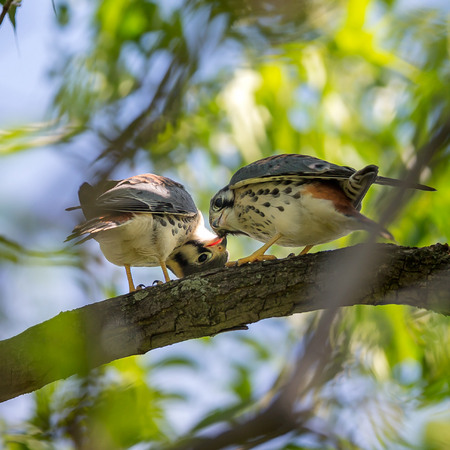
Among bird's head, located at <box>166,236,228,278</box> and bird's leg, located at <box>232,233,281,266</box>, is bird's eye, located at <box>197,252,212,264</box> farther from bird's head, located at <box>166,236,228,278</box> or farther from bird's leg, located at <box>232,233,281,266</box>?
bird's leg, located at <box>232,233,281,266</box>

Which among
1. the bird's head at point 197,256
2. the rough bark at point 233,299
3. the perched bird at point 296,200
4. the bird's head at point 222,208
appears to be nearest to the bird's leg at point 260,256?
the perched bird at point 296,200

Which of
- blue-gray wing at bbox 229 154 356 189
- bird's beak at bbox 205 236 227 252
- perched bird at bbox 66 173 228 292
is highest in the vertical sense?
blue-gray wing at bbox 229 154 356 189

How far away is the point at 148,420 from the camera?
180 centimetres

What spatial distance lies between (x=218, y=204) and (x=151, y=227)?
0.53m

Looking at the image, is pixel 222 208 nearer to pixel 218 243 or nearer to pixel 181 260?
pixel 218 243

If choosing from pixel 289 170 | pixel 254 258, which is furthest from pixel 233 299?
pixel 289 170

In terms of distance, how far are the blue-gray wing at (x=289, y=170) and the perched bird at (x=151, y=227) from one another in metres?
0.66

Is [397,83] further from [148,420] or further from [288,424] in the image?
[288,424]

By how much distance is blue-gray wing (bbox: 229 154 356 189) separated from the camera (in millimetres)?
3277

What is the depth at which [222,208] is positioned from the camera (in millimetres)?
3863

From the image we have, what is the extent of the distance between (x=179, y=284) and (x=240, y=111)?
6.13 ft

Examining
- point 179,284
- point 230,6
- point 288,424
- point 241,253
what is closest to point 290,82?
point 241,253

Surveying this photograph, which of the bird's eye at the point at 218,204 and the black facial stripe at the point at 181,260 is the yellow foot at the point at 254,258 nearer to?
the bird's eye at the point at 218,204

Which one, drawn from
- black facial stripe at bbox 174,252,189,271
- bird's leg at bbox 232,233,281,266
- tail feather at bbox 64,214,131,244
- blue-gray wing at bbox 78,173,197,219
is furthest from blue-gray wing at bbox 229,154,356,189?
black facial stripe at bbox 174,252,189,271
